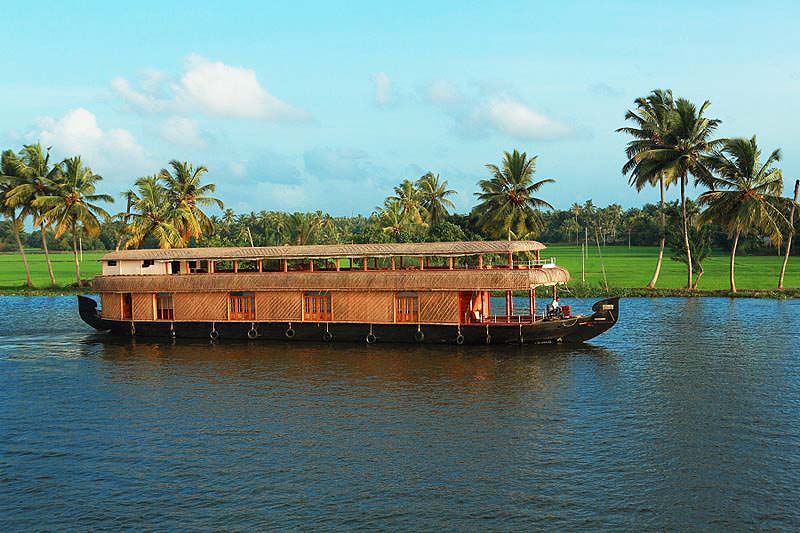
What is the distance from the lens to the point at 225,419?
21.1m

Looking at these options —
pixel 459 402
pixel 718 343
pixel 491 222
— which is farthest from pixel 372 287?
→ pixel 491 222

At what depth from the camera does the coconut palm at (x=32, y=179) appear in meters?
56.7

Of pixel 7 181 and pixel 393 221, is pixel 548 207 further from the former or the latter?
pixel 7 181

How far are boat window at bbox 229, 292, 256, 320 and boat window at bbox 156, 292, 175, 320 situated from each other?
346cm

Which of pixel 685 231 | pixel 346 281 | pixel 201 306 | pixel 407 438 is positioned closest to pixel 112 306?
pixel 201 306

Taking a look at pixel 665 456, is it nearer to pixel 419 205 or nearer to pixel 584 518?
pixel 584 518

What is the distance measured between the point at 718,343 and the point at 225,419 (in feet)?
73.2

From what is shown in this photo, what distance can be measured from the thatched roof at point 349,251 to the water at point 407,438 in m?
4.29

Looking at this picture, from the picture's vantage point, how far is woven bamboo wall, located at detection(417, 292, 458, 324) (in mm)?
31672

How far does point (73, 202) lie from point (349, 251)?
3463cm

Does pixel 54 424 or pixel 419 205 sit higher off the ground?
pixel 419 205

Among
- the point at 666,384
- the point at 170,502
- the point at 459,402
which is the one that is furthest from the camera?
the point at 666,384

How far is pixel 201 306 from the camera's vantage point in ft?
116

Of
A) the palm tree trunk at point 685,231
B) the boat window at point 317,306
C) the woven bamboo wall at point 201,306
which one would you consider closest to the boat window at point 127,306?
the woven bamboo wall at point 201,306
